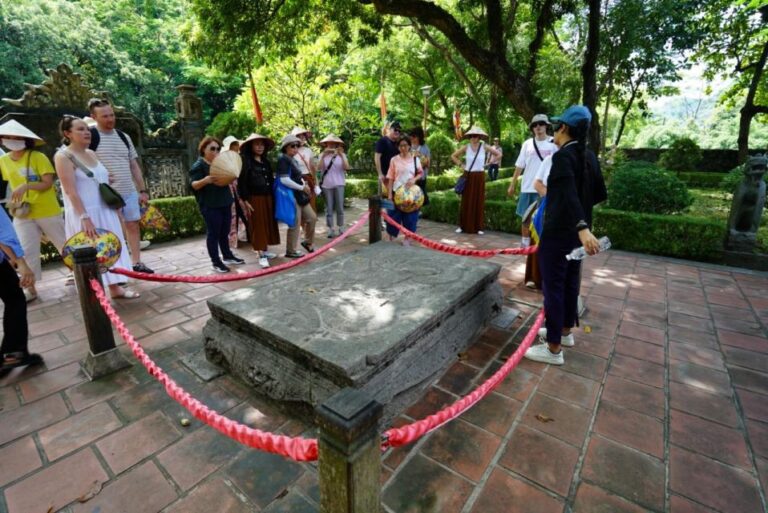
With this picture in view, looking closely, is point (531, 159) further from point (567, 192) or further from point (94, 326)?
point (94, 326)

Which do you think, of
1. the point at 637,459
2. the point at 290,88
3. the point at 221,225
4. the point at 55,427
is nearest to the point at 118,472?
the point at 55,427

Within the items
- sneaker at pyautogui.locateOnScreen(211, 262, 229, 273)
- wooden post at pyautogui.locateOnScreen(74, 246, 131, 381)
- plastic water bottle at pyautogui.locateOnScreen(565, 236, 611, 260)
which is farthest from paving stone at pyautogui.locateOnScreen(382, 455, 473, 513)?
sneaker at pyautogui.locateOnScreen(211, 262, 229, 273)

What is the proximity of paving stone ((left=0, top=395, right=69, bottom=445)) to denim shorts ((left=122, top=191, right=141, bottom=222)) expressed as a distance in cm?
269

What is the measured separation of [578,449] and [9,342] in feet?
13.8

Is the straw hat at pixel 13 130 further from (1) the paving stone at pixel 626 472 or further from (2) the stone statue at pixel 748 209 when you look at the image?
(2) the stone statue at pixel 748 209

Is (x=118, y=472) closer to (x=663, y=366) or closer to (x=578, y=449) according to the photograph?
(x=578, y=449)

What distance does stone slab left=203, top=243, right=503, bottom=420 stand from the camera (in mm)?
2270

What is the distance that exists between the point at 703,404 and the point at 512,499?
5.75ft

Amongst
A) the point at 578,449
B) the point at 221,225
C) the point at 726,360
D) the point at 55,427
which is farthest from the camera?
the point at 221,225

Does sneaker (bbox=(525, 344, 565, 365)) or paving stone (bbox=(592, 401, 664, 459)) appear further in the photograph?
sneaker (bbox=(525, 344, 565, 365))

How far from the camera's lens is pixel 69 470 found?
2.06 meters

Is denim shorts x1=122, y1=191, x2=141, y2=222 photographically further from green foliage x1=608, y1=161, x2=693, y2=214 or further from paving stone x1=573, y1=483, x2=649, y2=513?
green foliage x1=608, y1=161, x2=693, y2=214

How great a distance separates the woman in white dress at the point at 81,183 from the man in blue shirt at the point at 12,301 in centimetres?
72

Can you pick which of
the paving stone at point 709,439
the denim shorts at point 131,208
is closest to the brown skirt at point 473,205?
the paving stone at point 709,439
